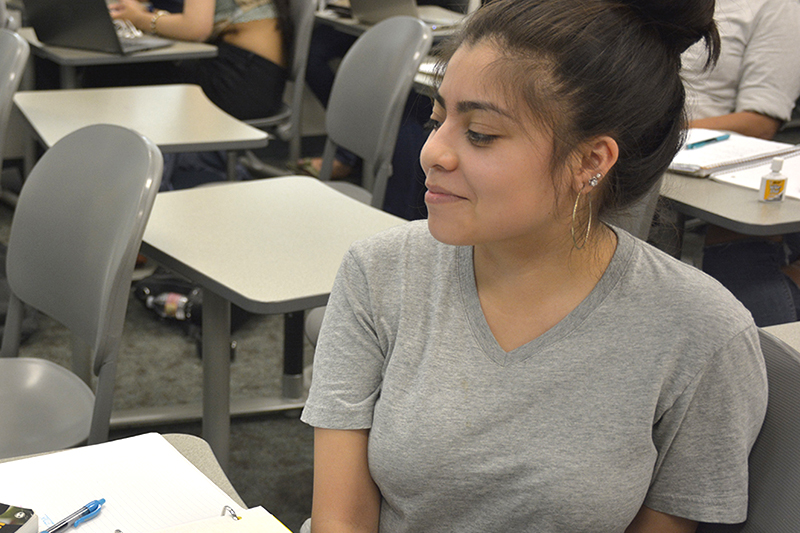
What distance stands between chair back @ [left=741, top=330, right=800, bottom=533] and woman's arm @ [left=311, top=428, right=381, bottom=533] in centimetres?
41

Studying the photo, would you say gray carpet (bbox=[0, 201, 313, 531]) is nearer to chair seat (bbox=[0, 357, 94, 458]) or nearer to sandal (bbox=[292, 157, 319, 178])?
chair seat (bbox=[0, 357, 94, 458])

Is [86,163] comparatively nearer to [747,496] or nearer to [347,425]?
[347,425]

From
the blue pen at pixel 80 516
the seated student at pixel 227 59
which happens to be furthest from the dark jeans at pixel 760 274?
the seated student at pixel 227 59

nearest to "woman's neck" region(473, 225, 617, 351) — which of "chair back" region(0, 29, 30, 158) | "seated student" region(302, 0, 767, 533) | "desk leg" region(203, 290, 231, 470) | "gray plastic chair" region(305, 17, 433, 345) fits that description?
"seated student" region(302, 0, 767, 533)

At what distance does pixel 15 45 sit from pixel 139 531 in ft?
5.72

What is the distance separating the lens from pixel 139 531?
0.75 meters

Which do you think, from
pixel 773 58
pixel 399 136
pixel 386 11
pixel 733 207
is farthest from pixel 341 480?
pixel 386 11

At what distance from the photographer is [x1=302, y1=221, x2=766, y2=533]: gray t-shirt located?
0.86 meters

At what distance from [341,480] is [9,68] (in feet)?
5.21

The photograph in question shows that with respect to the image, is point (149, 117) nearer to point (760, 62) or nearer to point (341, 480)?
point (341, 480)

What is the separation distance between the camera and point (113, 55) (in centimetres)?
297

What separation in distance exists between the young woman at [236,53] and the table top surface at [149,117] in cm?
76

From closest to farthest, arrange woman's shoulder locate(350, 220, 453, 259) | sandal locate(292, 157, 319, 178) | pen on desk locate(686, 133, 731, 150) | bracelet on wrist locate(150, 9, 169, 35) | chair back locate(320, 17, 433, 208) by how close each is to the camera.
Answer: woman's shoulder locate(350, 220, 453, 259) < pen on desk locate(686, 133, 731, 150) < chair back locate(320, 17, 433, 208) < bracelet on wrist locate(150, 9, 169, 35) < sandal locate(292, 157, 319, 178)

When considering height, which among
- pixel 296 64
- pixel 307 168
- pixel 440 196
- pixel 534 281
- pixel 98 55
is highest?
pixel 440 196
